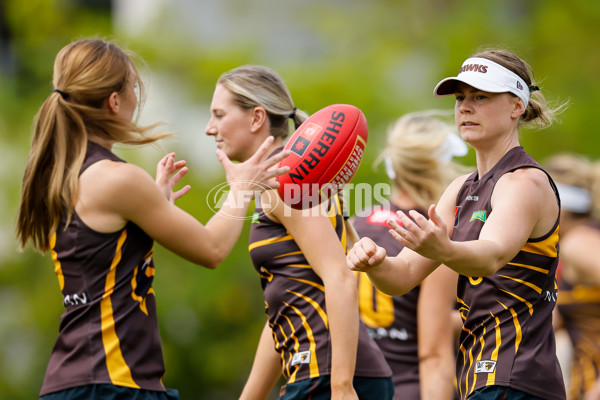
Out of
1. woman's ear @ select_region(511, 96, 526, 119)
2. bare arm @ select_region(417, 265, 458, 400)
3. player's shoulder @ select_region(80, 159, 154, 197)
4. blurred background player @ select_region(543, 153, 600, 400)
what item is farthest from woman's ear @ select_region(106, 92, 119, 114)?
blurred background player @ select_region(543, 153, 600, 400)

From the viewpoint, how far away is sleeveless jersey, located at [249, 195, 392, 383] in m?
4.25

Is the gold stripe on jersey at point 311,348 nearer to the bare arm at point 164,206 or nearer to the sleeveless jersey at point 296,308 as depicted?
the sleeveless jersey at point 296,308

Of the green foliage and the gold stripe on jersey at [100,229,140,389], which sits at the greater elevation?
the gold stripe on jersey at [100,229,140,389]

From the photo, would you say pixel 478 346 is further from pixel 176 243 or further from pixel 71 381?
pixel 71 381

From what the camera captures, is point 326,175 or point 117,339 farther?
point 326,175

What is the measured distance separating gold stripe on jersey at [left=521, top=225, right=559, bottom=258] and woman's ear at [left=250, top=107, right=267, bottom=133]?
169cm

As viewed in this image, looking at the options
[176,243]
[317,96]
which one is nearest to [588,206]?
[176,243]

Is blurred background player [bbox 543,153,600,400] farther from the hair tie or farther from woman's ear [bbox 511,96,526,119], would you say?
the hair tie

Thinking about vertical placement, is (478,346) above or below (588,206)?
above

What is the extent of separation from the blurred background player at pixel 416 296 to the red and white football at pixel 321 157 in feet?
3.74

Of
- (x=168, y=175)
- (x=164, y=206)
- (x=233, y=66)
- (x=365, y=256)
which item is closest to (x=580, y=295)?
(x=168, y=175)

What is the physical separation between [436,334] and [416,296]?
29 centimetres

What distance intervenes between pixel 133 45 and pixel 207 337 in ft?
17.4

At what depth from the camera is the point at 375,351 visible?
4.44 m
